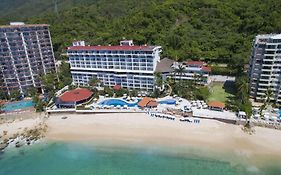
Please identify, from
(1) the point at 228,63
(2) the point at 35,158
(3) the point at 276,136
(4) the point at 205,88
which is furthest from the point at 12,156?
(1) the point at 228,63

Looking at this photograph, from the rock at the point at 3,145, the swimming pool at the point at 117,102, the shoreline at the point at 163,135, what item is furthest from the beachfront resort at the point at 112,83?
the rock at the point at 3,145

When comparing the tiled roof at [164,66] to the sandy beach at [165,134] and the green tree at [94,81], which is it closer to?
the sandy beach at [165,134]

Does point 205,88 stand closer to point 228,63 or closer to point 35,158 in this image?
point 228,63

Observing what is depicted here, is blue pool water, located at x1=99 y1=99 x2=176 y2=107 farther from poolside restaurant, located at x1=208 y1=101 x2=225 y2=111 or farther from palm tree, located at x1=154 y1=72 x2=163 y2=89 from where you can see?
poolside restaurant, located at x1=208 y1=101 x2=225 y2=111

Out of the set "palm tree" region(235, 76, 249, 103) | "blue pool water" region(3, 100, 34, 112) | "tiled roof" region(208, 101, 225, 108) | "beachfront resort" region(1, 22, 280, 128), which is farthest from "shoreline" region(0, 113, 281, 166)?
"palm tree" region(235, 76, 249, 103)

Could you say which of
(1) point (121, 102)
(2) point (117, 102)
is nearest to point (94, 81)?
(2) point (117, 102)

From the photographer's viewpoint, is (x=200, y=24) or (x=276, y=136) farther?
(x=200, y=24)

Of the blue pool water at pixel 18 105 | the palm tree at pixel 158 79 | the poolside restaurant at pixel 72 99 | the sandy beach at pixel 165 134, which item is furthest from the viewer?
the blue pool water at pixel 18 105
